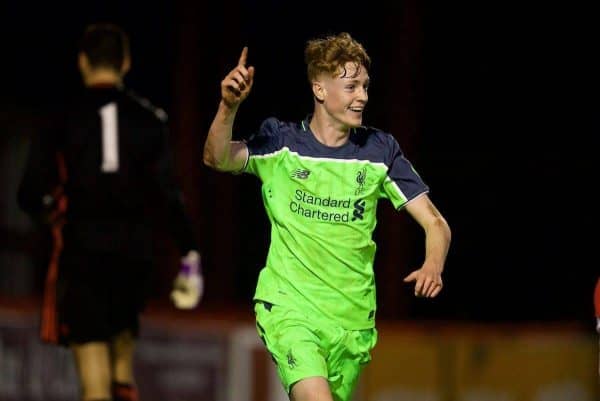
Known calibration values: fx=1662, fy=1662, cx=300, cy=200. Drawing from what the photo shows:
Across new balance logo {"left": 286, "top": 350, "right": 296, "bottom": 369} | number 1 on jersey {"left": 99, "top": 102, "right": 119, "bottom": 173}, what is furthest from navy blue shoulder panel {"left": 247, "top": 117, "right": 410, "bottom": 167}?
number 1 on jersey {"left": 99, "top": 102, "right": 119, "bottom": 173}

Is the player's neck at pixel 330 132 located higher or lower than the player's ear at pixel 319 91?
lower

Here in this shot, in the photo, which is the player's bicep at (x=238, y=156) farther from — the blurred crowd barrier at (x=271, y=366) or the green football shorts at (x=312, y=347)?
the blurred crowd barrier at (x=271, y=366)

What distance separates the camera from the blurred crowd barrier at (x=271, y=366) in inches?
347

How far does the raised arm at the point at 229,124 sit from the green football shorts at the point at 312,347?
0.51 metres

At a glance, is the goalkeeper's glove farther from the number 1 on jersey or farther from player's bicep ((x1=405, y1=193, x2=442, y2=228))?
player's bicep ((x1=405, y1=193, x2=442, y2=228))

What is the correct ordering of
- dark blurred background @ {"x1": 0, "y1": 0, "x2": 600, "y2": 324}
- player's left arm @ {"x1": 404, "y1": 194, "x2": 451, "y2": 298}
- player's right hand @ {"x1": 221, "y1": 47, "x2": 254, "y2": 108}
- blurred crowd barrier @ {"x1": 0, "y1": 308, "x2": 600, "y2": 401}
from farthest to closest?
dark blurred background @ {"x1": 0, "y1": 0, "x2": 600, "y2": 324} → blurred crowd barrier @ {"x1": 0, "y1": 308, "x2": 600, "y2": 401} → player's left arm @ {"x1": 404, "y1": 194, "x2": 451, "y2": 298} → player's right hand @ {"x1": 221, "y1": 47, "x2": 254, "y2": 108}

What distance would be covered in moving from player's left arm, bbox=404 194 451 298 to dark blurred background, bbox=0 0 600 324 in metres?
5.29

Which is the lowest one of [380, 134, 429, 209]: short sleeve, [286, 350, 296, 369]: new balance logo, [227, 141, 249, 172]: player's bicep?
[286, 350, 296, 369]: new balance logo

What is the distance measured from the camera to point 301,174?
5574 millimetres

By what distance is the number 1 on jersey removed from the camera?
6867 millimetres

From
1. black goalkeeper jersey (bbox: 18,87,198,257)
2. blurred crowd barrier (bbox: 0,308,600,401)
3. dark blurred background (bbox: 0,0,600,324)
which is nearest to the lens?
black goalkeeper jersey (bbox: 18,87,198,257)

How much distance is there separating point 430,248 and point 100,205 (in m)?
1.90

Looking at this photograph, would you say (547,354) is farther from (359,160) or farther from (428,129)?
(359,160)

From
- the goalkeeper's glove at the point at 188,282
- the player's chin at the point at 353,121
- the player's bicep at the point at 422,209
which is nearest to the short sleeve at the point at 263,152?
the player's chin at the point at 353,121
